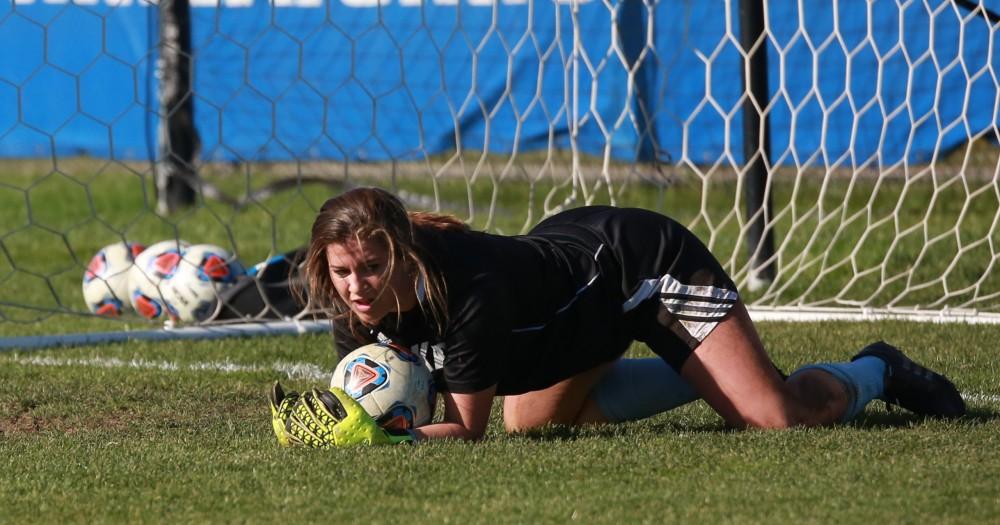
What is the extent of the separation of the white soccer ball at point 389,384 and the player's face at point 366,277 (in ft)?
0.76

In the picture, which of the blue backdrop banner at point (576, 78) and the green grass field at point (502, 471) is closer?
the green grass field at point (502, 471)

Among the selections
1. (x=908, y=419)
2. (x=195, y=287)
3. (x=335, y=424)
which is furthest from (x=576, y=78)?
(x=335, y=424)

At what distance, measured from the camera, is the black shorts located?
181 inches

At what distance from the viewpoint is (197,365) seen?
661 centimetres

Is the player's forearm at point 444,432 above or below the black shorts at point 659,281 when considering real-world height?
below

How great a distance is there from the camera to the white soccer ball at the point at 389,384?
14.4ft

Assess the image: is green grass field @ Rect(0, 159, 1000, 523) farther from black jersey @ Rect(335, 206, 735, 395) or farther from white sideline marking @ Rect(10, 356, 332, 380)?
black jersey @ Rect(335, 206, 735, 395)

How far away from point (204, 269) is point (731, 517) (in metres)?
4.88

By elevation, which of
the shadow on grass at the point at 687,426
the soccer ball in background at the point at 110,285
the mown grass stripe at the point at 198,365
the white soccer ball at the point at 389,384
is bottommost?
the soccer ball in background at the point at 110,285

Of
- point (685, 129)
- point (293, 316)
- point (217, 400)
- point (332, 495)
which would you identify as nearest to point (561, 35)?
point (685, 129)

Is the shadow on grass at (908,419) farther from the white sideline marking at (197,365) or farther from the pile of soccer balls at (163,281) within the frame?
the pile of soccer balls at (163,281)

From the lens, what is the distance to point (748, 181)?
853 centimetres

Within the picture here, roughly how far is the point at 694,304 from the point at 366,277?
1108 mm

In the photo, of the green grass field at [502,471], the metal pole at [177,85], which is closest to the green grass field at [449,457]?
the green grass field at [502,471]
